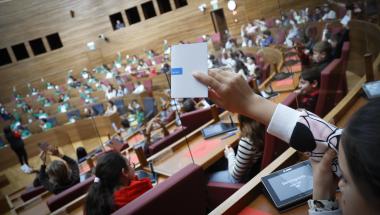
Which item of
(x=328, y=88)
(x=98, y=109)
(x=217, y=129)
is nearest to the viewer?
(x=328, y=88)

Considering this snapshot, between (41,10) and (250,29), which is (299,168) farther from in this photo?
(41,10)

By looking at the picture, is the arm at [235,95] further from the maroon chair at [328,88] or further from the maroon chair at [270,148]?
the maroon chair at [328,88]

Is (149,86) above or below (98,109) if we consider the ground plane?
above

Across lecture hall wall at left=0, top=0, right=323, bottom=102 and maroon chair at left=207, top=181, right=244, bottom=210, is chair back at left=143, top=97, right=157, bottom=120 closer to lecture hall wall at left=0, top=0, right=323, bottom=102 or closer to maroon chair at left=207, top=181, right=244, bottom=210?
maroon chair at left=207, top=181, right=244, bottom=210

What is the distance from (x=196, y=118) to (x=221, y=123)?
0.65m

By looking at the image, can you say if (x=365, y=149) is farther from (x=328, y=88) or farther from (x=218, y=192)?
(x=328, y=88)

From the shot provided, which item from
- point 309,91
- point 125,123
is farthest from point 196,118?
point 125,123

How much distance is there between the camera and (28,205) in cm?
370

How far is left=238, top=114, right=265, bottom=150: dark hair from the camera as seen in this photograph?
151 centimetres

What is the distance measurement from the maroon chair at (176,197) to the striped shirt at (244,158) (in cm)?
21

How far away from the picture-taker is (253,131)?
1.52 meters

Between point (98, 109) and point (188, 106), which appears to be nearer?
point (188, 106)

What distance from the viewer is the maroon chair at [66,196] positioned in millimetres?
2719

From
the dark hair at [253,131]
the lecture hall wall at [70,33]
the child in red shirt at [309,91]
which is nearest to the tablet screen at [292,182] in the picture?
the dark hair at [253,131]
